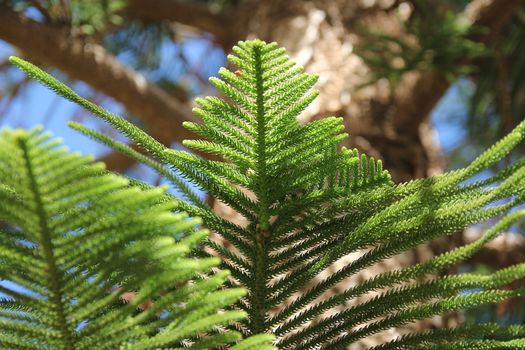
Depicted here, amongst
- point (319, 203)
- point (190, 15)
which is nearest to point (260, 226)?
point (319, 203)

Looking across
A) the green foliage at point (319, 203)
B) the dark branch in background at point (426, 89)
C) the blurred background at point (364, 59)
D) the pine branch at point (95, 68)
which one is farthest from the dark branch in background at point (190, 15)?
the green foliage at point (319, 203)

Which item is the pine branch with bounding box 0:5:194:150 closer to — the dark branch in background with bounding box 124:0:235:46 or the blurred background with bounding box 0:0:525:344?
the blurred background with bounding box 0:0:525:344

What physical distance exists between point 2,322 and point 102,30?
1.73 m

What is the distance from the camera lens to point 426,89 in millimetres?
2125

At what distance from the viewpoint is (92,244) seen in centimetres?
63

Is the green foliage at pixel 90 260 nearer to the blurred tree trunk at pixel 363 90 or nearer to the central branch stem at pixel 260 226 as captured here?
the central branch stem at pixel 260 226

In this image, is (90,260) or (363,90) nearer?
(90,260)

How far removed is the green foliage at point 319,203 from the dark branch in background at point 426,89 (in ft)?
4.38

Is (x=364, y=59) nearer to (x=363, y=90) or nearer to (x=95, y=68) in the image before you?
(x=363, y=90)

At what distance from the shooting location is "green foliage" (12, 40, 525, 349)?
0.76 metres

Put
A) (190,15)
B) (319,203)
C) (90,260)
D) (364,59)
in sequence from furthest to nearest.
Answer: (190,15), (364,59), (319,203), (90,260)

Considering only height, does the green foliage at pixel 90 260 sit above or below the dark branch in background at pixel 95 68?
below

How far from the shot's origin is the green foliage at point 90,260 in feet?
1.99

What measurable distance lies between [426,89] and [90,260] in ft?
5.43
